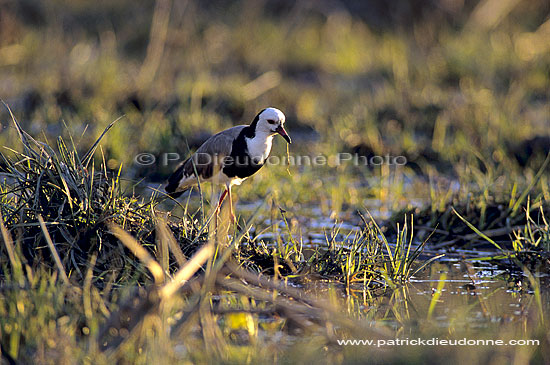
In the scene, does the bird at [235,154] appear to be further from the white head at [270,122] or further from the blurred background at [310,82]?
the blurred background at [310,82]

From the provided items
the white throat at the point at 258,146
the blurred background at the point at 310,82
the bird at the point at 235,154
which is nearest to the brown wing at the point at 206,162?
the bird at the point at 235,154

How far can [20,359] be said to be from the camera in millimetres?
2898

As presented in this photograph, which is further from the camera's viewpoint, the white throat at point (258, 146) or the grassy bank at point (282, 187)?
the white throat at point (258, 146)

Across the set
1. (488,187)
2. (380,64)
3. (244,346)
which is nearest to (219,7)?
(380,64)

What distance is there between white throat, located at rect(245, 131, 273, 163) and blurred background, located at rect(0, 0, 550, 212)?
533 millimetres

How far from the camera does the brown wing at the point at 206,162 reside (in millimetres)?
5880

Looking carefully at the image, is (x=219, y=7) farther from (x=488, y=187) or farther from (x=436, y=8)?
(x=488, y=187)

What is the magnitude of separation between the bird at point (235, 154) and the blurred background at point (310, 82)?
51 cm

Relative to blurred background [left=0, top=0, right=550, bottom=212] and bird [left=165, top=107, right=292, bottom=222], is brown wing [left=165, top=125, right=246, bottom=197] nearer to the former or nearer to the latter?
bird [left=165, top=107, right=292, bottom=222]

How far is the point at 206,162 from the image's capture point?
597 centimetres

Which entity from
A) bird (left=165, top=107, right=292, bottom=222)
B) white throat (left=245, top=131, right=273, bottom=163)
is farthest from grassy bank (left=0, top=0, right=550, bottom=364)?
white throat (left=245, top=131, right=273, bottom=163)

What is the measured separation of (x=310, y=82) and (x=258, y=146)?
545cm

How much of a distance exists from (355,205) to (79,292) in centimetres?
324

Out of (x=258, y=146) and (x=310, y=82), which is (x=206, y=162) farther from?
(x=310, y=82)
